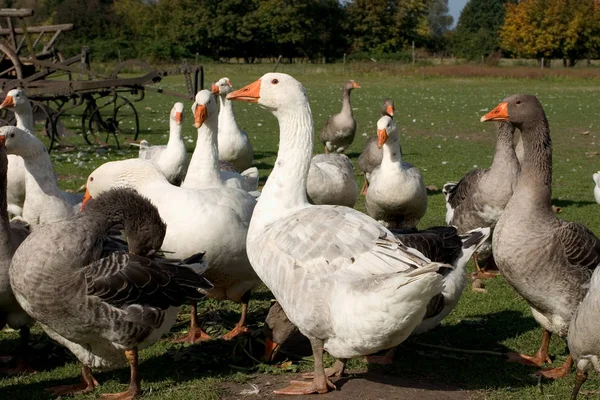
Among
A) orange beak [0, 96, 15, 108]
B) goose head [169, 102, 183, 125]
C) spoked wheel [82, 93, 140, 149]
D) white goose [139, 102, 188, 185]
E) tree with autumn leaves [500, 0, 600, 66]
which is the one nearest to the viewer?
orange beak [0, 96, 15, 108]

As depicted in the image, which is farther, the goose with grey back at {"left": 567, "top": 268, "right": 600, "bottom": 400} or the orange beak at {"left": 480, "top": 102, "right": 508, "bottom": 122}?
the orange beak at {"left": 480, "top": 102, "right": 508, "bottom": 122}

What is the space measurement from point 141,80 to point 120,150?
1.56 metres

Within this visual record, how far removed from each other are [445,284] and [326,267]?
1.18m

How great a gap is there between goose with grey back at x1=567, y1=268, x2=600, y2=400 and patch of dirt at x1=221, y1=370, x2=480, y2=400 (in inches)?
25.8

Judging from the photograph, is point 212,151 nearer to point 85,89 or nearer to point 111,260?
point 111,260

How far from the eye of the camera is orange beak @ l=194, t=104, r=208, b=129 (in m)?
7.11

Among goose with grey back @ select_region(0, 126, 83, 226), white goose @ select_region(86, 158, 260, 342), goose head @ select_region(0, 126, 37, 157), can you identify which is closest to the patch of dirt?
white goose @ select_region(86, 158, 260, 342)

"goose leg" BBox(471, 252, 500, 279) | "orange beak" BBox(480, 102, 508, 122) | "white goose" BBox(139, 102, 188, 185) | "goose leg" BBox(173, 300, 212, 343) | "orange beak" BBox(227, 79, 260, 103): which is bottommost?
"goose leg" BBox(471, 252, 500, 279)

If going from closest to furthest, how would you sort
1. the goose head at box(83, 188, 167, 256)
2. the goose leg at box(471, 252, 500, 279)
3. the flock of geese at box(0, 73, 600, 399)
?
the flock of geese at box(0, 73, 600, 399) → the goose head at box(83, 188, 167, 256) → the goose leg at box(471, 252, 500, 279)

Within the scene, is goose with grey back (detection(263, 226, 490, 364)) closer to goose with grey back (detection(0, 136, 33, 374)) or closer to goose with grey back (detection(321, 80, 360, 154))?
goose with grey back (detection(0, 136, 33, 374))

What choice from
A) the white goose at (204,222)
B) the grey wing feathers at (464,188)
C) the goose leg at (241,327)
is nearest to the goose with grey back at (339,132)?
the grey wing feathers at (464,188)

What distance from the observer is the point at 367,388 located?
450 centimetres

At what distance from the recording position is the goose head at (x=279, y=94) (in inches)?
187

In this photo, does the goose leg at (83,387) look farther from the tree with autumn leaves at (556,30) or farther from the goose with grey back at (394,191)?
the tree with autumn leaves at (556,30)
